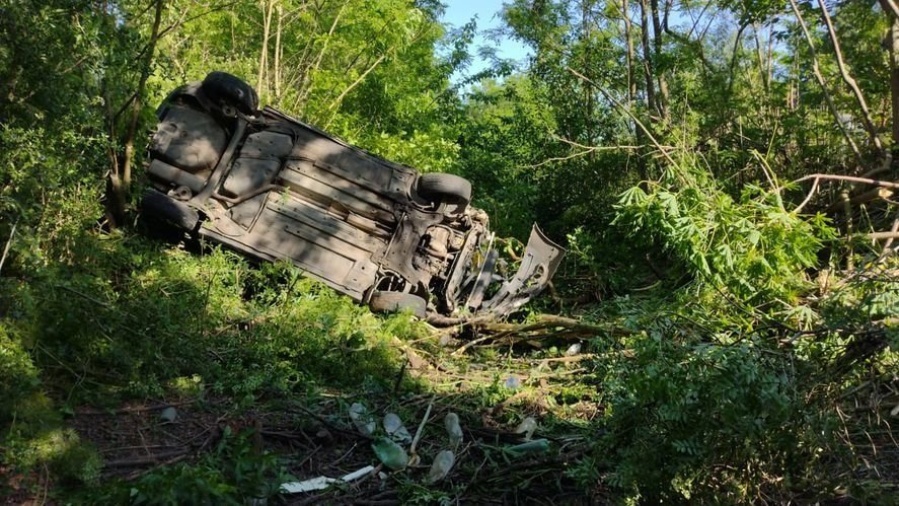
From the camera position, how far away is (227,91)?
830 centimetres

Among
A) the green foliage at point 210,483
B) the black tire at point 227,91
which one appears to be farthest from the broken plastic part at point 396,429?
the black tire at point 227,91

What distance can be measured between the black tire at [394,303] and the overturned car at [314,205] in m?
0.01

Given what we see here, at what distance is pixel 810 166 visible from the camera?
32.3 ft

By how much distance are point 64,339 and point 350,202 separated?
406cm

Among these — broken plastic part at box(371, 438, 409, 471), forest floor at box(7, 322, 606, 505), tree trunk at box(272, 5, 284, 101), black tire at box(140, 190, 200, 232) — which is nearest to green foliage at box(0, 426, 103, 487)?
forest floor at box(7, 322, 606, 505)

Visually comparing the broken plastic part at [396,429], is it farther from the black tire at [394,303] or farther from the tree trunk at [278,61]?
the tree trunk at [278,61]

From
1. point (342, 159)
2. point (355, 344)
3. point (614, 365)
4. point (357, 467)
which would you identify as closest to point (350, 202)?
point (342, 159)

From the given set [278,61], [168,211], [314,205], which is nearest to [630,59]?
[278,61]

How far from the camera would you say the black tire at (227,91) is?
8.30m

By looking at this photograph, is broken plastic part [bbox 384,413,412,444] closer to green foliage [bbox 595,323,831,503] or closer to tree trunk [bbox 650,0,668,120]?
green foliage [bbox 595,323,831,503]

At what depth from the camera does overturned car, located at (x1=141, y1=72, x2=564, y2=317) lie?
800 cm

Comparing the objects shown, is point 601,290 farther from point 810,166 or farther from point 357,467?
point 357,467

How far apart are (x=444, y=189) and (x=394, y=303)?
151 centimetres

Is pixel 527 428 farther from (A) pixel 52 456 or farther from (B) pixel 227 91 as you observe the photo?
(B) pixel 227 91
